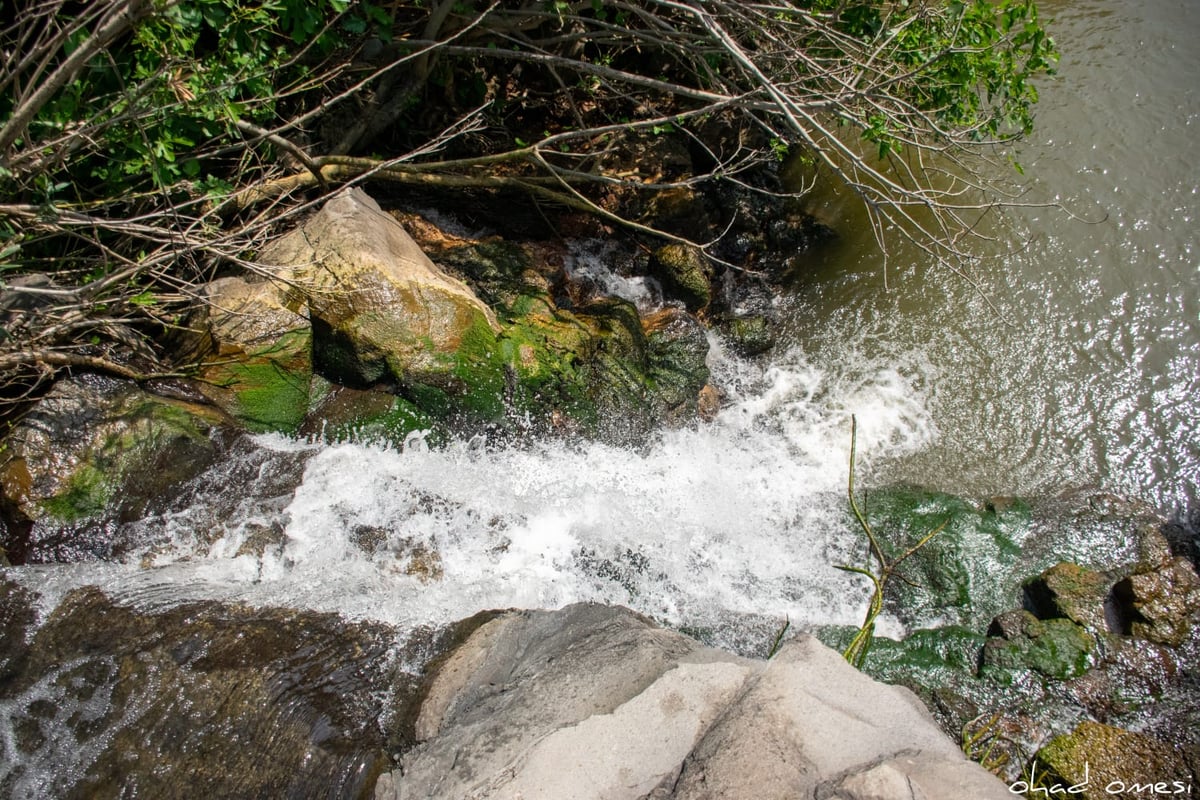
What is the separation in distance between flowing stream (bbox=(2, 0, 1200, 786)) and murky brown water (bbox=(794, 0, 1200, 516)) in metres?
0.02

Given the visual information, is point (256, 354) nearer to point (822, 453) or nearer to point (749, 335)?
point (749, 335)

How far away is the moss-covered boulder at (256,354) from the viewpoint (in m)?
4.38

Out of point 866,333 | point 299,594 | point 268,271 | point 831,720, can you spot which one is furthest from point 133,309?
point 866,333

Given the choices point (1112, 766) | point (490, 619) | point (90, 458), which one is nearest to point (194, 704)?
point (490, 619)

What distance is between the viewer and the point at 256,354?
441 cm

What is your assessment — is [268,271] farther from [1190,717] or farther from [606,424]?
[1190,717]

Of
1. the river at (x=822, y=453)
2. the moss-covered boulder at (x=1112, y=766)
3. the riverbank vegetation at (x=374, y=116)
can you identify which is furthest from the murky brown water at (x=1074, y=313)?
the moss-covered boulder at (x=1112, y=766)

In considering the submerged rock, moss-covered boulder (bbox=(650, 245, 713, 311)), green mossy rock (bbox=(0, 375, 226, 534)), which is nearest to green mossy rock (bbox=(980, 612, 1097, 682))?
the submerged rock

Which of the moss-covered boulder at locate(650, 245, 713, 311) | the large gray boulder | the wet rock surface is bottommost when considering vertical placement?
the wet rock surface

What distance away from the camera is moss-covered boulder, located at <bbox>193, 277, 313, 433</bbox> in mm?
4383

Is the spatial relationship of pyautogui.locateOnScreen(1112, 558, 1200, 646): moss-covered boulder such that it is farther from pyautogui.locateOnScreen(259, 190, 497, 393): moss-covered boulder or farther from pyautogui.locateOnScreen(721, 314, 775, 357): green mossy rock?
pyautogui.locateOnScreen(259, 190, 497, 393): moss-covered boulder

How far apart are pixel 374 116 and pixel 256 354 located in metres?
2.15

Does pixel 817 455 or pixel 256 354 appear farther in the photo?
pixel 817 455

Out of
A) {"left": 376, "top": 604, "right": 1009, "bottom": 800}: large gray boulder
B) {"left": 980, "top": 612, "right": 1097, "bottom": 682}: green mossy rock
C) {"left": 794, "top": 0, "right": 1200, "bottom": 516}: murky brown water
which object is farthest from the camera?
{"left": 794, "top": 0, "right": 1200, "bottom": 516}: murky brown water
